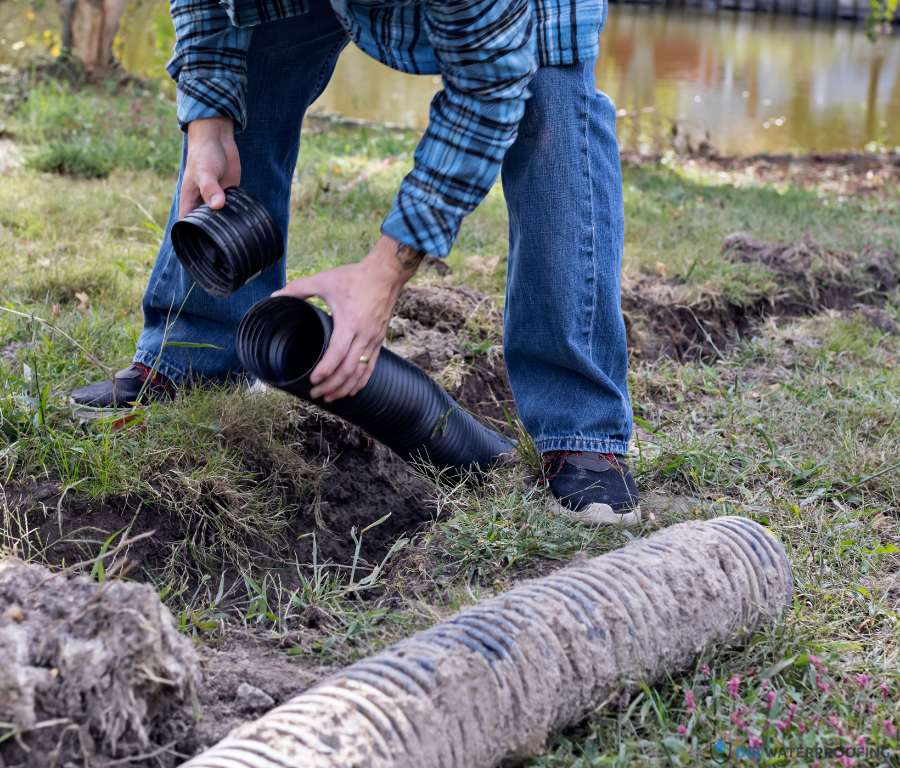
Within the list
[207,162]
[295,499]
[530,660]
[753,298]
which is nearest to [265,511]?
[295,499]

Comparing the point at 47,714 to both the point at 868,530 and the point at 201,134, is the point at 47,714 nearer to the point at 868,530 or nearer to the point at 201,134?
the point at 201,134

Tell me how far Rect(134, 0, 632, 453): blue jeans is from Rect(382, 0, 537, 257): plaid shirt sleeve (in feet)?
0.90

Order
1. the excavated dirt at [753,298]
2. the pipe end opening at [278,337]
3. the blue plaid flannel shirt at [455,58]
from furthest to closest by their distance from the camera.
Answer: the excavated dirt at [753,298] → the pipe end opening at [278,337] → the blue plaid flannel shirt at [455,58]

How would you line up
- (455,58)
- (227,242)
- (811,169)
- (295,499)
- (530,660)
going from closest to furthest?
(530,660) → (455,58) → (227,242) → (295,499) → (811,169)

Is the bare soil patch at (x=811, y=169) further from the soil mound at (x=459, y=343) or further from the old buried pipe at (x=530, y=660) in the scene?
the old buried pipe at (x=530, y=660)

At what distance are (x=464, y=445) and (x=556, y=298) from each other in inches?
17.8

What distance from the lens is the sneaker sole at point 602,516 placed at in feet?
7.73

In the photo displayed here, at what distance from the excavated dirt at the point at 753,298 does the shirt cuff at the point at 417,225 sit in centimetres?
151

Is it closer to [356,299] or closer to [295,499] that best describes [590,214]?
[356,299]

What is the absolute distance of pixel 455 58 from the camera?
2041mm

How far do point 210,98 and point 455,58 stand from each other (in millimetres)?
694

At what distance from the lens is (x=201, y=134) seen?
2.45 metres

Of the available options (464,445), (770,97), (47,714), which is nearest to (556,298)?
(464,445)

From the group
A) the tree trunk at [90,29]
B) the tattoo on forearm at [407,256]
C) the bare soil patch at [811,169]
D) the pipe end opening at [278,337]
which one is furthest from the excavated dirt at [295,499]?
the tree trunk at [90,29]
